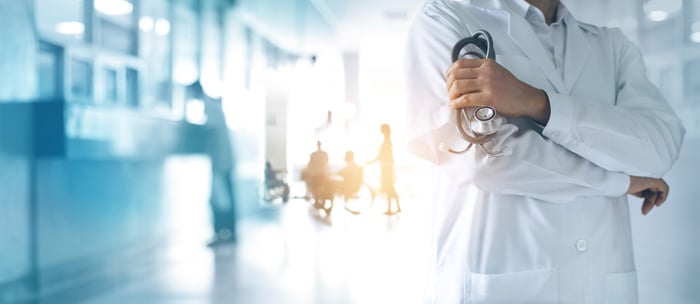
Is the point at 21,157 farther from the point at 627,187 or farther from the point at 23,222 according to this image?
the point at 627,187

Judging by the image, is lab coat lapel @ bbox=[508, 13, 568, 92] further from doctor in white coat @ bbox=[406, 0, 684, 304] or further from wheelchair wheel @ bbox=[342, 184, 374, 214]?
wheelchair wheel @ bbox=[342, 184, 374, 214]

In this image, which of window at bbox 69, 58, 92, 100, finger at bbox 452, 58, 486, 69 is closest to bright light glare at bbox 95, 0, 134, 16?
window at bbox 69, 58, 92, 100

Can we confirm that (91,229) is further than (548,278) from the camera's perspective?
Yes

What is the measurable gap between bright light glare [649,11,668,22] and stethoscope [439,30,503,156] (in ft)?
7.25

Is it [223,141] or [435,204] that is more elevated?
[223,141]

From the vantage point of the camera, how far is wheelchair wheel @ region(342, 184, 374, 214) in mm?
2898

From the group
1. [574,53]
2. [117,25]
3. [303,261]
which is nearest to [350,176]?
[303,261]

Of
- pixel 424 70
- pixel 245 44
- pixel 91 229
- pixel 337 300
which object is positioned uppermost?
pixel 245 44

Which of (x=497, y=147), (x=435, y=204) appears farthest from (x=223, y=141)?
(x=497, y=147)

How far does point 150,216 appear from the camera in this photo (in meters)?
2.40

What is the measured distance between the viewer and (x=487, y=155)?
98 cm

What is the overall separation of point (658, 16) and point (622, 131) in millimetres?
2081

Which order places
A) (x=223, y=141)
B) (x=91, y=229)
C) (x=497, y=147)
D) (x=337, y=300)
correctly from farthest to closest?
(x=337, y=300) < (x=223, y=141) < (x=91, y=229) < (x=497, y=147)

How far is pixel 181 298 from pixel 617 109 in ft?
7.21
